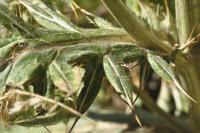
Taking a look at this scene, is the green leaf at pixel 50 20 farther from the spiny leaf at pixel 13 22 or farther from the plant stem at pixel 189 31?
the plant stem at pixel 189 31

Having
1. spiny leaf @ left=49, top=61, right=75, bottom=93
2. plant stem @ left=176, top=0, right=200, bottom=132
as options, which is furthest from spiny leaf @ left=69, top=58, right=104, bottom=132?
plant stem @ left=176, top=0, right=200, bottom=132

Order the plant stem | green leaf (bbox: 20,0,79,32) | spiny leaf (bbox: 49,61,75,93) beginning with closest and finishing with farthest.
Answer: spiny leaf (bbox: 49,61,75,93) → green leaf (bbox: 20,0,79,32) → the plant stem

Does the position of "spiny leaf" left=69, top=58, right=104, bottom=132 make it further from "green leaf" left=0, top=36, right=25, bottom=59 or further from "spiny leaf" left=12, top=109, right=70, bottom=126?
"green leaf" left=0, top=36, right=25, bottom=59

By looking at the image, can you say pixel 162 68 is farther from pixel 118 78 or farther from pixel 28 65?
pixel 28 65

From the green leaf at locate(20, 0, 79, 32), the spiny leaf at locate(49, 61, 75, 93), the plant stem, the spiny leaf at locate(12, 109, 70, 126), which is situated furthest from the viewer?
the plant stem

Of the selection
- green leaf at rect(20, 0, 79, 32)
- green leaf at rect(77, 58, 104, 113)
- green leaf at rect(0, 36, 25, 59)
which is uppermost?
green leaf at rect(20, 0, 79, 32)

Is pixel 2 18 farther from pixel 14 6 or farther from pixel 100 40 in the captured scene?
pixel 100 40

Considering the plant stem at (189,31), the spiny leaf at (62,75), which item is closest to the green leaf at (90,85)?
the spiny leaf at (62,75)
